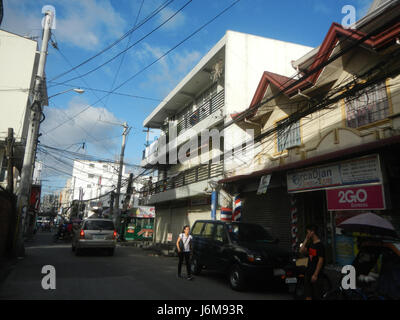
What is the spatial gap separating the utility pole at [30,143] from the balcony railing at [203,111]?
937 centimetres

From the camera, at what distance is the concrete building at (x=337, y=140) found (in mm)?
8320

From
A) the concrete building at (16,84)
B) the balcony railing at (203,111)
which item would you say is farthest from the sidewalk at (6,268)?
the concrete building at (16,84)

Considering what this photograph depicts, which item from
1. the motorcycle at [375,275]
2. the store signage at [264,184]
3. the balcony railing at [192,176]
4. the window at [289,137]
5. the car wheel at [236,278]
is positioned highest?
the window at [289,137]

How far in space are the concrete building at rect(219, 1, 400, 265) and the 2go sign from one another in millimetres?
27

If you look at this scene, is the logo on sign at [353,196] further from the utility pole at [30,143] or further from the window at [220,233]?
the utility pole at [30,143]

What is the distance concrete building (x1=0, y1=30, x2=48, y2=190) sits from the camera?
72.9 feet

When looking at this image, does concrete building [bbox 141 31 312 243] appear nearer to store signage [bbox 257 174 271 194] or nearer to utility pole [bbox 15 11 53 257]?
store signage [bbox 257 174 271 194]

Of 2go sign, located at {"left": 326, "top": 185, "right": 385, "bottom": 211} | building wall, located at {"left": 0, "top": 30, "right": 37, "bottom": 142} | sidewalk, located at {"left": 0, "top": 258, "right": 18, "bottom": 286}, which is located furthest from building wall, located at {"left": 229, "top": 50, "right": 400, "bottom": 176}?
building wall, located at {"left": 0, "top": 30, "right": 37, "bottom": 142}

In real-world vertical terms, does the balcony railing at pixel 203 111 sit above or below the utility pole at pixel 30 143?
→ above

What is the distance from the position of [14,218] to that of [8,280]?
20.1 ft

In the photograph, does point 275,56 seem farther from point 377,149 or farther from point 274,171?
point 377,149

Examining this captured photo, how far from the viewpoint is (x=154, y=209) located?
99.0 feet
